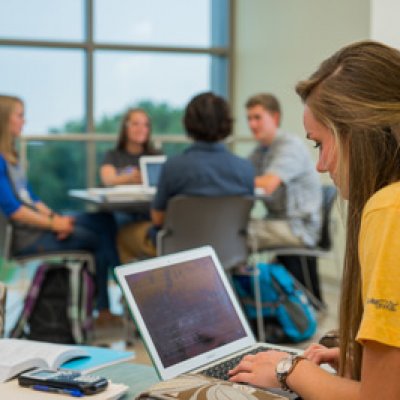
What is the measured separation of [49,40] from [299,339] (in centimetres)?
337

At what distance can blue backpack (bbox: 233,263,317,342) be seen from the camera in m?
3.64

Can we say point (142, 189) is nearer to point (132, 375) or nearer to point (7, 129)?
point (7, 129)

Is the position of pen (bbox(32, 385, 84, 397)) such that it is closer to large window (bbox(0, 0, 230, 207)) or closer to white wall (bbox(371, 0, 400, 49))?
white wall (bbox(371, 0, 400, 49))

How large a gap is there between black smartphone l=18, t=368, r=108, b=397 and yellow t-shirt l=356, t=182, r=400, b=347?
437 millimetres

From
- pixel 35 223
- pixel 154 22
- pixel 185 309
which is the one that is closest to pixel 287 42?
pixel 154 22

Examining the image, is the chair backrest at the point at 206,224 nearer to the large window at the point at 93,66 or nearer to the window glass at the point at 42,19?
the large window at the point at 93,66

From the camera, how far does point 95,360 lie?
4.89ft

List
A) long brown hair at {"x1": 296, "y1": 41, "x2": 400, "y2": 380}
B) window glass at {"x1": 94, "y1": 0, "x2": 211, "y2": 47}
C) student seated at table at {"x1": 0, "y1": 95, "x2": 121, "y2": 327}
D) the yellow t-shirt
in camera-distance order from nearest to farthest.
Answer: the yellow t-shirt < long brown hair at {"x1": 296, "y1": 41, "x2": 400, "y2": 380} < student seated at table at {"x1": 0, "y1": 95, "x2": 121, "y2": 327} < window glass at {"x1": 94, "y1": 0, "x2": 211, "y2": 47}

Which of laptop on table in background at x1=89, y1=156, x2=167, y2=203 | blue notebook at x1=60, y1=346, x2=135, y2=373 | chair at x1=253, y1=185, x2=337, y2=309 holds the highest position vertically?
laptop on table in background at x1=89, y1=156, x2=167, y2=203

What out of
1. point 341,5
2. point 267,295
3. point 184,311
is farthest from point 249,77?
point 184,311

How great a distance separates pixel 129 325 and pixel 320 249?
1.09m

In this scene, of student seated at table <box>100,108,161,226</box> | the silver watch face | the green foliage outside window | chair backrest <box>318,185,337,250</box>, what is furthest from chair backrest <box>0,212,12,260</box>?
the silver watch face

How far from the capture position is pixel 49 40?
589 cm

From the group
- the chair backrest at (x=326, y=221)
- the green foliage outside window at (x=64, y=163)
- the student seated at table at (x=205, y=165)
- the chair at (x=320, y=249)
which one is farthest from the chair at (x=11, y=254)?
the green foliage outside window at (x=64, y=163)
